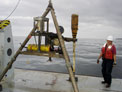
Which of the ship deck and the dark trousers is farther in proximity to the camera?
the dark trousers

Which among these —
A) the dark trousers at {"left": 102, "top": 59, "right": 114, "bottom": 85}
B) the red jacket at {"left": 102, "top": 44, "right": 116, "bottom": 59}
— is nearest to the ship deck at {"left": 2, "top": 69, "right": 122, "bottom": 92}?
the dark trousers at {"left": 102, "top": 59, "right": 114, "bottom": 85}

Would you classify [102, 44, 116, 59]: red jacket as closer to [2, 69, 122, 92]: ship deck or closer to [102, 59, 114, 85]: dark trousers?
[102, 59, 114, 85]: dark trousers

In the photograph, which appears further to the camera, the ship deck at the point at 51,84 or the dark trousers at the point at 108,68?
the dark trousers at the point at 108,68

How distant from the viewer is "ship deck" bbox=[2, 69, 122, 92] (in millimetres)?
6043

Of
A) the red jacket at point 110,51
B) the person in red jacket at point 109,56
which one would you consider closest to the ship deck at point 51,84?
the person in red jacket at point 109,56

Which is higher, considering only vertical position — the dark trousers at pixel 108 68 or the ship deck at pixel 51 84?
the dark trousers at pixel 108 68

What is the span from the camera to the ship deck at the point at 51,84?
604 cm

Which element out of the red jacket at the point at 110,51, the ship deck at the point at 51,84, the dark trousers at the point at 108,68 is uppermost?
the red jacket at the point at 110,51

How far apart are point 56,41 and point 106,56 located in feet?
7.72

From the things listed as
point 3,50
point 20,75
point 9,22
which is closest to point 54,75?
point 20,75

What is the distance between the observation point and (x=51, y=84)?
6.65 metres

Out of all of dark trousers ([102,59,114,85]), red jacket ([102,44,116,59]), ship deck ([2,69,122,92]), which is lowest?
ship deck ([2,69,122,92])

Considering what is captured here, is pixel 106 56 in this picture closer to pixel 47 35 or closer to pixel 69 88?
pixel 69 88

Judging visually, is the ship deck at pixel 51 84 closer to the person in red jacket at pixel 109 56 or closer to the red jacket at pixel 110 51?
the person in red jacket at pixel 109 56
